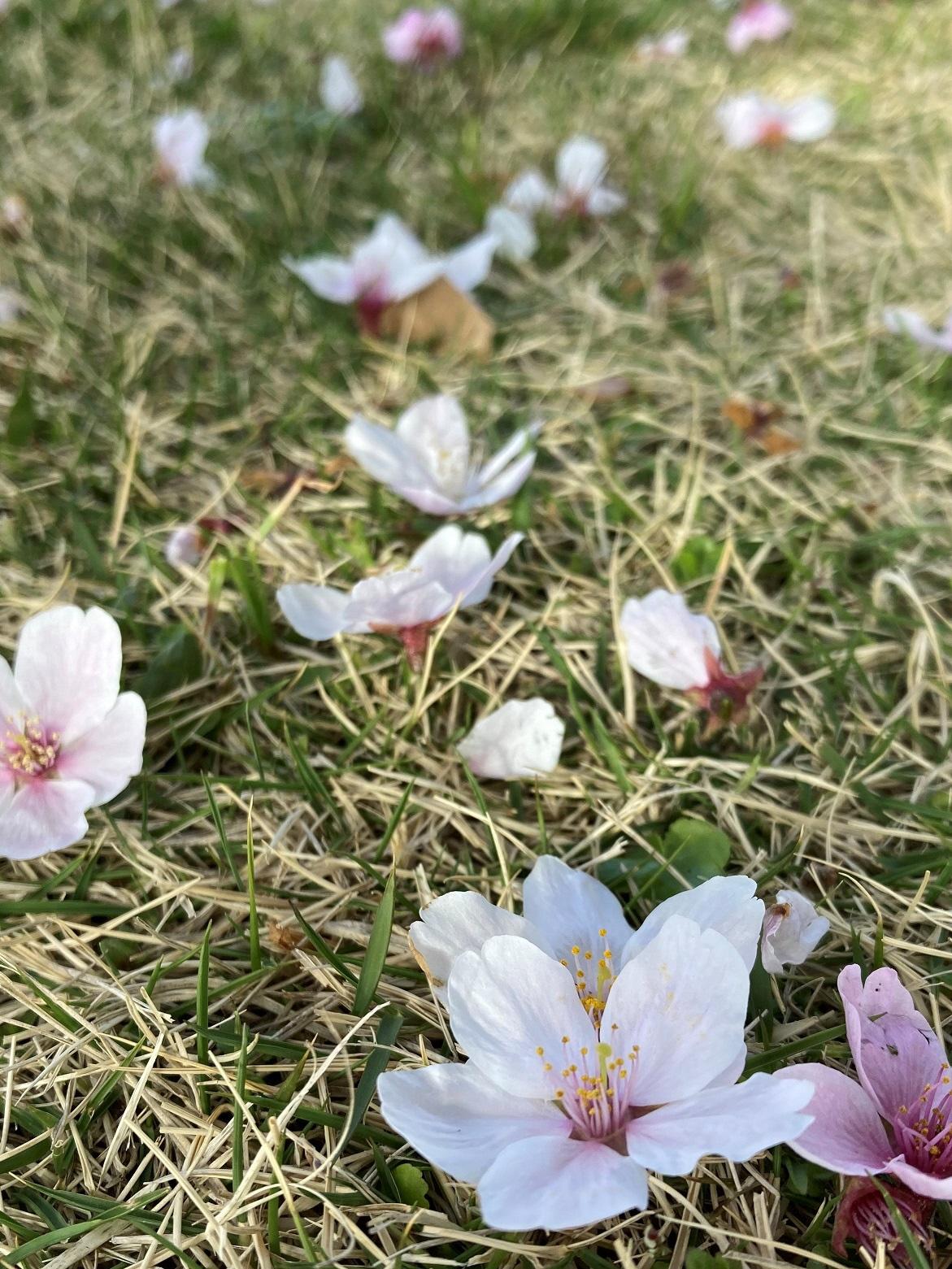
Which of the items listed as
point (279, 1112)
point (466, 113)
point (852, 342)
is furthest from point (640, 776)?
point (466, 113)

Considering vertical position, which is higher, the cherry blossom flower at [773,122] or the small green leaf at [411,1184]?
the cherry blossom flower at [773,122]

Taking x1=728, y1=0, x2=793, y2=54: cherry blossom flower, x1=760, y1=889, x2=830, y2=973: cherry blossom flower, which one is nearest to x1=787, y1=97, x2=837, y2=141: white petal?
x1=728, y1=0, x2=793, y2=54: cherry blossom flower

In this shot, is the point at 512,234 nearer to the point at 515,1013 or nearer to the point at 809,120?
the point at 809,120

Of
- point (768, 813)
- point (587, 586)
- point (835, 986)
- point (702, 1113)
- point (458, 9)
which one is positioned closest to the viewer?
point (702, 1113)

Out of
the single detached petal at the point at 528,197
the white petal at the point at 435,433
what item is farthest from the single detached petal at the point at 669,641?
the single detached petal at the point at 528,197

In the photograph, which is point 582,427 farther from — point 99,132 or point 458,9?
point 458,9

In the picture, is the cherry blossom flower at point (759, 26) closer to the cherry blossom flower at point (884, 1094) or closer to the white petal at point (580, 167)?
the white petal at point (580, 167)
